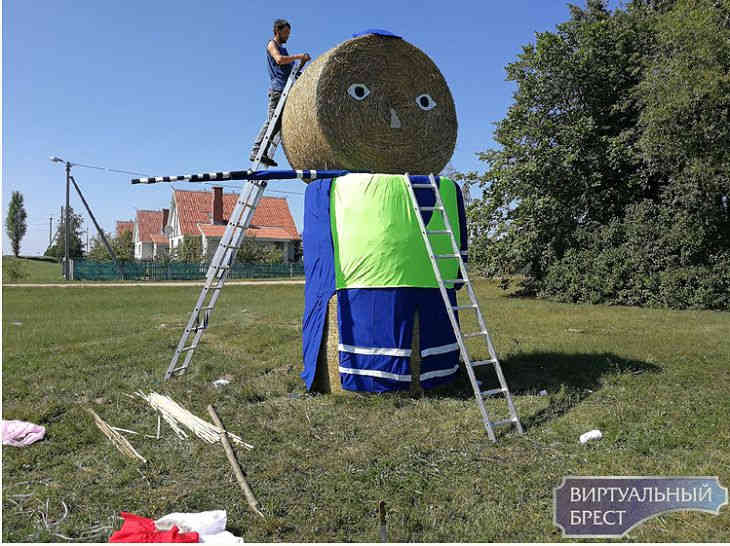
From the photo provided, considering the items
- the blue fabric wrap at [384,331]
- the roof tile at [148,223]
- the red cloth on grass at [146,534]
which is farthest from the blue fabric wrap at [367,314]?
the roof tile at [148,223]

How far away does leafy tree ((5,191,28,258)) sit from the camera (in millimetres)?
80250

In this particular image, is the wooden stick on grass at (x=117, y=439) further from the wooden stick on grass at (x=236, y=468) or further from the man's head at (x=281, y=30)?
the man's head at (x=281, y=30)

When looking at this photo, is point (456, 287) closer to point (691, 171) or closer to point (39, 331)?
point (39, 331)

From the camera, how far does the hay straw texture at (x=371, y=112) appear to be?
6.88 metres

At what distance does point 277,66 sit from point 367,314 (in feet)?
12.3

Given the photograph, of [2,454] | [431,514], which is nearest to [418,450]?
[431,514]

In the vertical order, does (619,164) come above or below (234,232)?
above

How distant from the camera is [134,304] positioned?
19.4m

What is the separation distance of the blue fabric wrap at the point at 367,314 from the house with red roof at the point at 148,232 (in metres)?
50.4

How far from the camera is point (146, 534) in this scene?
3518 millimetres

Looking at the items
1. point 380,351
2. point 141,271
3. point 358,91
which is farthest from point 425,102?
point 141,271

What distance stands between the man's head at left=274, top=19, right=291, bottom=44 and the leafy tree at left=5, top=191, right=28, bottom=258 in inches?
3357

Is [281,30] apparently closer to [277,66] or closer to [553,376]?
[277,66]

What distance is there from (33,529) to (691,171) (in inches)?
643
